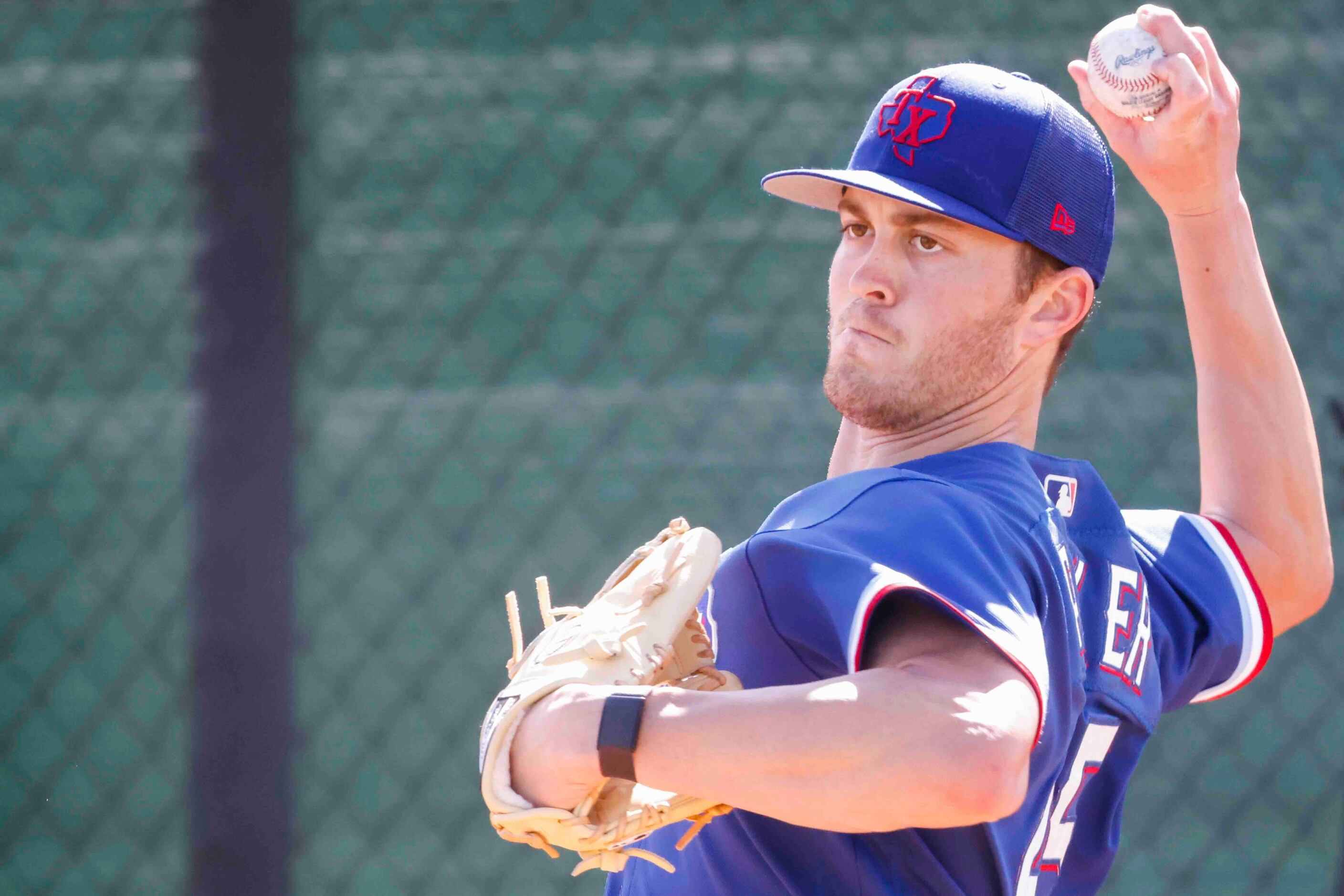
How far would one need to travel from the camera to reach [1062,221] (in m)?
1.37

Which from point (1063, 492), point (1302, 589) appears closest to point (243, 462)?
point (1063, 492)

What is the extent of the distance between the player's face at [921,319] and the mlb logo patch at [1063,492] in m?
0.11

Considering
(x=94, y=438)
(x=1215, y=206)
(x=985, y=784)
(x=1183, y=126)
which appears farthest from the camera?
(x=94, y=438)

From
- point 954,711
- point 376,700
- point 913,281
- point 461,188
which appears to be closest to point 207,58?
point 461,188

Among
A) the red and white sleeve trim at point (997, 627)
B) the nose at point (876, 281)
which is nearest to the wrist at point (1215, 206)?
the nose at point (876, 281)

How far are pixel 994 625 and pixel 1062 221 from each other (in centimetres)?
52

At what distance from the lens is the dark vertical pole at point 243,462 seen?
270 centimetres

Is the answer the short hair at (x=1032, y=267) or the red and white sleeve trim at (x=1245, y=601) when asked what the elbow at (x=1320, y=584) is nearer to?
the red and white sleeve trim at (x=1245, y=601)

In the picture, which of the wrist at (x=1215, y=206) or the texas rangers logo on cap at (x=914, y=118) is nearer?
the texas rangers logo on cap at (x=914, y=118)

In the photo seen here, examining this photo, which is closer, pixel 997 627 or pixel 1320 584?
pixel 997 627

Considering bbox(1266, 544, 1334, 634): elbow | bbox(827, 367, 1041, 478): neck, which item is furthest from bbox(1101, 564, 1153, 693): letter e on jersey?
bbox(1266, 544, 1334, 634): elbow

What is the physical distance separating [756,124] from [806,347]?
50 cm

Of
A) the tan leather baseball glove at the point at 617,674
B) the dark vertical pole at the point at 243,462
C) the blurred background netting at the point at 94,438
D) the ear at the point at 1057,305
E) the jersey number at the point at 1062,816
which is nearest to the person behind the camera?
the tan leather baseball glove at the point at 617,674

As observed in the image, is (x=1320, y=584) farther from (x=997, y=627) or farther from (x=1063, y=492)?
(x=997, y=627)
